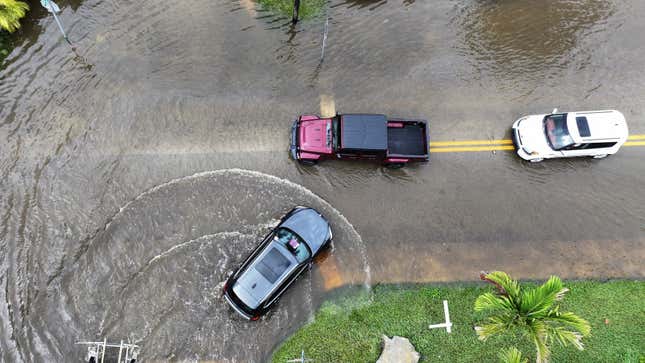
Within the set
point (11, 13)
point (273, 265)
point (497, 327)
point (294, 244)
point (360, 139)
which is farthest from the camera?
point (11, 13)

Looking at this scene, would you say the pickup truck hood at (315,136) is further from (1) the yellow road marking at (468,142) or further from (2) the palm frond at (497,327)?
(2) the palm frond at (497,327)

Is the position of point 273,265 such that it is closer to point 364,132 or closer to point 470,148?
point 364,132

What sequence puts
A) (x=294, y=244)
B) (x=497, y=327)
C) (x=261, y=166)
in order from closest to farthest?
(x=497, y=327), (x=294, y=244), (x=261, y=166)

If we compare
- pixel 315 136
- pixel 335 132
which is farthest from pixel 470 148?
pixel 315 136

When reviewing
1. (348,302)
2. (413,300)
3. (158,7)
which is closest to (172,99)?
(158,7)

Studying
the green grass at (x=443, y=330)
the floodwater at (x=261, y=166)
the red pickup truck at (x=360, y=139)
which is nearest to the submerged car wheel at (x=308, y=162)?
the red pickup truck at (x=360, y=139)

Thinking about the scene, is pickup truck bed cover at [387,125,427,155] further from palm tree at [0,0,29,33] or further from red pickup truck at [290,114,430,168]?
palm tree at [0,0,29,33]

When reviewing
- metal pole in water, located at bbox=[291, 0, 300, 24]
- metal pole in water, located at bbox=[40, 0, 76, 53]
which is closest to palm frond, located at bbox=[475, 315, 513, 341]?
metal pole in water, located at bbox=[291, 0, 300, 24]
